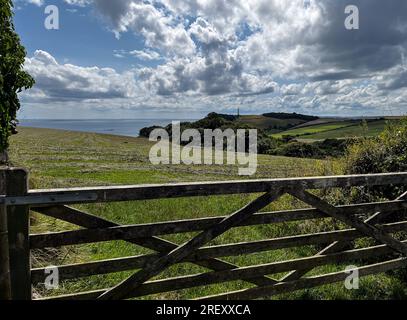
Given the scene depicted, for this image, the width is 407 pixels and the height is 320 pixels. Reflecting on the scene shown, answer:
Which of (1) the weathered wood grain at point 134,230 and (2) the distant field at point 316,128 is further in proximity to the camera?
(2) the distant field at point 316,128

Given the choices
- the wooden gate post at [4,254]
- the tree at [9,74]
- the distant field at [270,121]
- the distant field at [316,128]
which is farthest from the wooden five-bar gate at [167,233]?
the distant field at [270,121]

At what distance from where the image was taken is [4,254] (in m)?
3.61

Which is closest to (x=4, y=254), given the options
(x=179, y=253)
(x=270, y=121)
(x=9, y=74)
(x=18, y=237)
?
(x=18, y=237)

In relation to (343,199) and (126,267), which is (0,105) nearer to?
(126,267)

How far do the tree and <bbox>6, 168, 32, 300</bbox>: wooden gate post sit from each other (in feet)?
17.7

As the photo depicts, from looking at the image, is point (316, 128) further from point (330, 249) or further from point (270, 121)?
point (330, 249)

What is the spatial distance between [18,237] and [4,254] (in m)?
0.22

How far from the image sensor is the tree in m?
8.46

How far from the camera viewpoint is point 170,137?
294 feet

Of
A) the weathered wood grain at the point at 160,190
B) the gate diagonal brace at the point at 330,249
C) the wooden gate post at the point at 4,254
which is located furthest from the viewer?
the gate diagonal brace at the point at 330,249

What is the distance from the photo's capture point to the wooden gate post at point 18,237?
3.56 m

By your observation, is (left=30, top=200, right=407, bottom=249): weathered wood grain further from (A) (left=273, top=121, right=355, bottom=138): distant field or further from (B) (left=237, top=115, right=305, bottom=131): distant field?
(B) (left=237, top=115, right=305, bottom=131): distant field

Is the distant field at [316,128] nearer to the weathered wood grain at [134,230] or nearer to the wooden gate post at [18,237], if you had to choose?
the weathered wood grain at [134,230]
